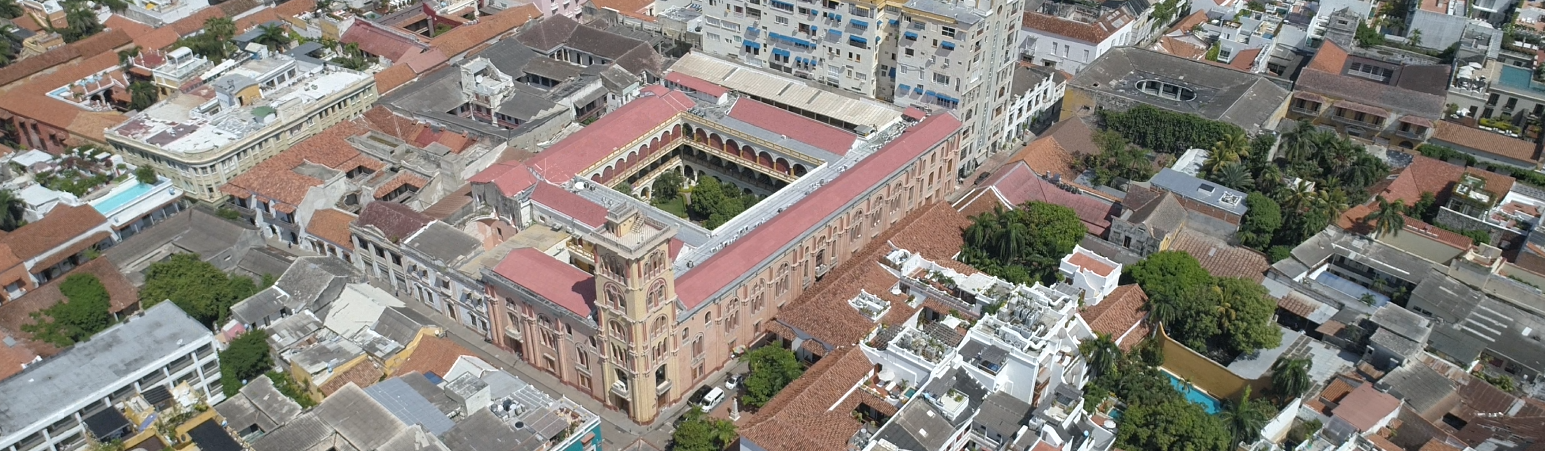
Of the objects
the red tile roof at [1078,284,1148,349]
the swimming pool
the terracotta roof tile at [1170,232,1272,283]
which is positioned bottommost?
the swimming pool

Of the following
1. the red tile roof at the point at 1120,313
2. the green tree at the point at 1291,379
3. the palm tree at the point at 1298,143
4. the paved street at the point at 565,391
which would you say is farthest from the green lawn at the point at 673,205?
the palm tree at the point at 1298,143

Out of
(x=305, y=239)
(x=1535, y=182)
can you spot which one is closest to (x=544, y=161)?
(x=305, y=239)

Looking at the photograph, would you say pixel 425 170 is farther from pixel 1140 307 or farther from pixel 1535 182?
pixel 1535 182

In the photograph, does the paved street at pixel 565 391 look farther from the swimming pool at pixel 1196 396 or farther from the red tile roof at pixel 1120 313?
the swimming pool at pixel 1196 396

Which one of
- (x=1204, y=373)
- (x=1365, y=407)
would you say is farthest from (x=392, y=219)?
(x=1365, y=407)

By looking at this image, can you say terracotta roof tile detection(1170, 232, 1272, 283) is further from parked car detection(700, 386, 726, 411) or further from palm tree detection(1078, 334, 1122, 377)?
parked car detection(700, 386, 726, 411)

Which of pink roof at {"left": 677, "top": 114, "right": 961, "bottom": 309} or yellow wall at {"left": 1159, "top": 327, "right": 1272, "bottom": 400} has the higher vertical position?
pink roof at {"left": 677, "top": 114, "right": 961, "bottom": 309}

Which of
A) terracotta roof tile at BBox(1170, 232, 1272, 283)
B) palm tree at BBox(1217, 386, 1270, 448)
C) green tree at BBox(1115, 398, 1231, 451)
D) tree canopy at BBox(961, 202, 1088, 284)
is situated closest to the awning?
terracotta roof tile at BBox(1170, 232, 1272, 283)
